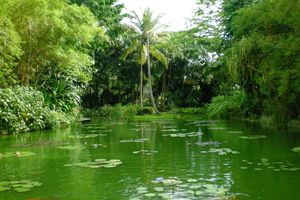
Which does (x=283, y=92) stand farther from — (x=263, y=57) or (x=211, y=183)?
(x=211, y=183)

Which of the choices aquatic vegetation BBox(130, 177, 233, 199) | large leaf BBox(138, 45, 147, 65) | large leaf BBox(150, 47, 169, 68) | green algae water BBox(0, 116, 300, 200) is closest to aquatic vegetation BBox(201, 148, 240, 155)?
green algae water BBox(0, 116, 300, 200)

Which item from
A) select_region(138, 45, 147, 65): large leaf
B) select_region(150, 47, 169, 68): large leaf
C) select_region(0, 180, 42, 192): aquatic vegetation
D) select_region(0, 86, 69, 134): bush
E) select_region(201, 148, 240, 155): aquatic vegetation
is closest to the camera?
select_region(0, 180, 42, 192): aquatic vegetation

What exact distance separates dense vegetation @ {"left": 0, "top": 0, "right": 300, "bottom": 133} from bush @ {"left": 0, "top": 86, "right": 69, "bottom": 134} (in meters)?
0.03

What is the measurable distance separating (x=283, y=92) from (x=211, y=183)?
7.73 meters

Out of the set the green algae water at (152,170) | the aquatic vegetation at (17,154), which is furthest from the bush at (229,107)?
the aquatic vegetation at (17,154)

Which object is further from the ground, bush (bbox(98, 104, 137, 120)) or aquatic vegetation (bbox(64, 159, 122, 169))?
bush (bbox(98, 104, 137, 120))

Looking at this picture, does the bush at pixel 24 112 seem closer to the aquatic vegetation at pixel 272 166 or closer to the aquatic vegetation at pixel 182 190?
the aquatic vegetation at pixel 272 166

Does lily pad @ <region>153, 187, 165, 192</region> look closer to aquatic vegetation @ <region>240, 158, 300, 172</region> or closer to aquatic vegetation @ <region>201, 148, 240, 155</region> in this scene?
aquatic vegetation @ <region>240, 158, 300, 172</region>

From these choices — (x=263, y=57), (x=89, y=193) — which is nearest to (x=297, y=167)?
(x=89, y=193)

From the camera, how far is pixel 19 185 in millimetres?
5285

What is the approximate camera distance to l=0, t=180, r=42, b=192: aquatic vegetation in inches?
200

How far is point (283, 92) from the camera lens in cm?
1211

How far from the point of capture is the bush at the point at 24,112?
1309 cm

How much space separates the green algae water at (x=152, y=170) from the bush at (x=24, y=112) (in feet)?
10.7
